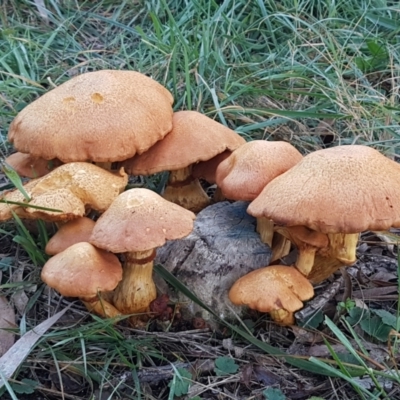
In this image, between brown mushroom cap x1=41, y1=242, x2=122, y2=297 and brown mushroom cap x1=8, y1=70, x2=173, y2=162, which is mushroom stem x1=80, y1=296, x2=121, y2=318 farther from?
brown mushroom cap x1=8, y1=70, x2=173, y2=162

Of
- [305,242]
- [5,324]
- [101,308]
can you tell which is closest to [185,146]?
[305,242]

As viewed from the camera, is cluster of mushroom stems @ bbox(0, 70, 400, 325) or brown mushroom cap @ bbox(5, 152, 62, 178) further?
brown mushroom cap @ bbox(5, 152, 62, 178)

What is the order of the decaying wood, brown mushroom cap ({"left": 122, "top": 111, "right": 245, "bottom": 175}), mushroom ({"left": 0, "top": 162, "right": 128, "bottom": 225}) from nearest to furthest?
mushroom ({"left": 0, "top": 162, "right": 128, "bottom": 225}) → the decaying wood → brown mushroom cap ({"left": 122, "top": 111, "right": 245, "bottom": 175})

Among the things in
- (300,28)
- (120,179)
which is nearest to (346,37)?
(300,28)

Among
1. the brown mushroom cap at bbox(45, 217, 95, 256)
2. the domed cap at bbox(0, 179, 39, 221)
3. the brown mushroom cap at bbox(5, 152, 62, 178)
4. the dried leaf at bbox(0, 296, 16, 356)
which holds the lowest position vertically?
the dried leaf at bbox(0, 296, 16, 356)

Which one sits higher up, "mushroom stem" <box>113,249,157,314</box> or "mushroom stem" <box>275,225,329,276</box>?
"mushroom stem" <box>275,225,329,276</box>

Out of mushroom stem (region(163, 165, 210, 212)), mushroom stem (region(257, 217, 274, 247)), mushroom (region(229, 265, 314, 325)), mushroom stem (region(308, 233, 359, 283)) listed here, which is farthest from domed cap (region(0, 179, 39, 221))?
mushroom stem (region(308, 233, 359, 283))

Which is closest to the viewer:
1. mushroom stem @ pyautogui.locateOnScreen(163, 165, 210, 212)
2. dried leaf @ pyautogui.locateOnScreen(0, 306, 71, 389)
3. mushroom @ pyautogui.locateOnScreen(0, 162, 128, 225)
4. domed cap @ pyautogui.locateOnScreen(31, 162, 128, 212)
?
dried leaf @ pyautogui.locateOnScreen(0, 306, 71, 389)
